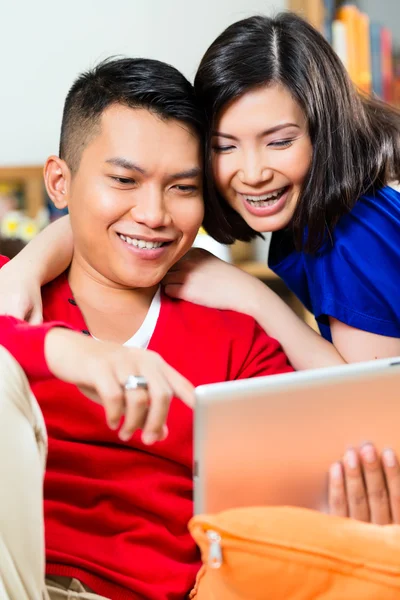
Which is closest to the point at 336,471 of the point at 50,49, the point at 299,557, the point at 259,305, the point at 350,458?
the point at 350,458

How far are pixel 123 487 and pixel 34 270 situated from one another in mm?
347

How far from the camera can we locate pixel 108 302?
1250 mm

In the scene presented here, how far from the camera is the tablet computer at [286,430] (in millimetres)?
807

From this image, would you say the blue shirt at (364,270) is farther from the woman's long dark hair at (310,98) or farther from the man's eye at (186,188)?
the man's eye at (186,188)

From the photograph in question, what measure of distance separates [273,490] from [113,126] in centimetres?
57

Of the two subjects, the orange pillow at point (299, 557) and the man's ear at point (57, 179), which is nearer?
the orange pillow at point (299, 557)

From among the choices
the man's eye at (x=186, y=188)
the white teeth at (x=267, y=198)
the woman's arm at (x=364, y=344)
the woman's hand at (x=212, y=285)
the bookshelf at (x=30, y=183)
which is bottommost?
the bookshelf at (x=30, y=183)

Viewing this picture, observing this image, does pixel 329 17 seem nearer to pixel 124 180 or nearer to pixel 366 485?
pixel 124 180

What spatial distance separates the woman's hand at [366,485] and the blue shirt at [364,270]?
0.45m

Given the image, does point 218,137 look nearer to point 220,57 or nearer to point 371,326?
point 220,57

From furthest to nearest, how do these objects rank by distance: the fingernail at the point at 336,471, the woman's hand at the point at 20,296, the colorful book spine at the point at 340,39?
the colorful book spine at the point at 340,39
the woman's hand at the point at 20,296
the fingernail at the point at 336,471

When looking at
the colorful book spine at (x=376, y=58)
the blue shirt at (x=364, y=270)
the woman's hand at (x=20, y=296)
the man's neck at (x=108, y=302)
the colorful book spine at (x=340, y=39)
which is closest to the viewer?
the woman's hand at (x=20, y=296)

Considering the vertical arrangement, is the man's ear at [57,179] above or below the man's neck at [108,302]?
above

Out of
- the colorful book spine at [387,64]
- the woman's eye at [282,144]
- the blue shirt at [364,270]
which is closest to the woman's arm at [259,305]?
the blue shirt at [364,270]
